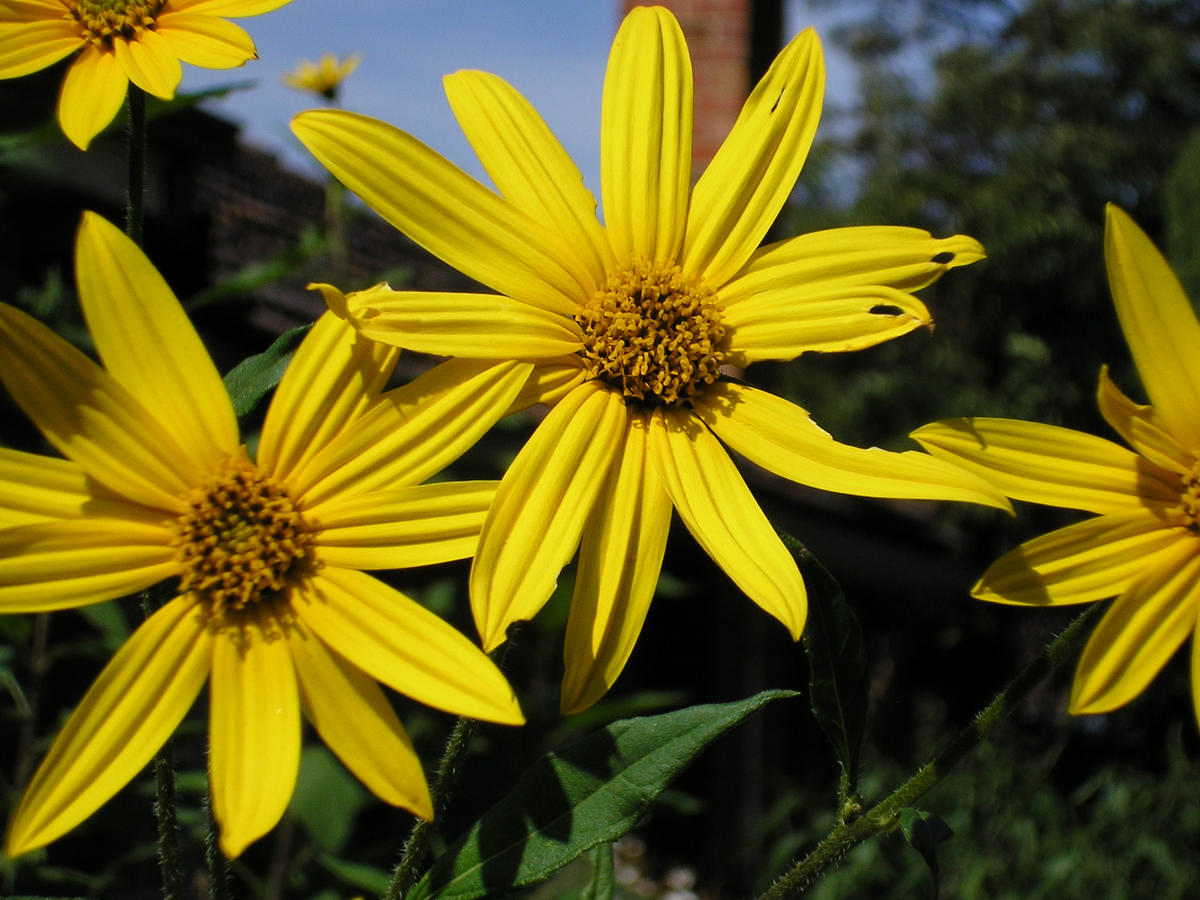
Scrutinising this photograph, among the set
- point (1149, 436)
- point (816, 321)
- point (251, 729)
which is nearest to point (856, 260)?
point (816, 321)

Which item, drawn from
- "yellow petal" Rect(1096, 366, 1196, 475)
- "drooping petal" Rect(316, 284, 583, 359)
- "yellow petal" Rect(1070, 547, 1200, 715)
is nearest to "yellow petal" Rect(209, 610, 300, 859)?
"drooping petal" Rect(316, 284, 583, 359)

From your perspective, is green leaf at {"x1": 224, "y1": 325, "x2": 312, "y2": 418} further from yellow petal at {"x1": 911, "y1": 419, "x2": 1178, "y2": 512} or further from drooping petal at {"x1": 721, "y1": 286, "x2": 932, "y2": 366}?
yellow petal at {"x1": 911, "y1": 419, "x2": 1178, "y2": 512}

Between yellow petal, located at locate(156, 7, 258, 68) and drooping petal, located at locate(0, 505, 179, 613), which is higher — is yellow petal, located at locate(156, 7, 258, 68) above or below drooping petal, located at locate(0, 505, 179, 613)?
above

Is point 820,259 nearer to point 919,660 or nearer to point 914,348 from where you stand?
point 914,348

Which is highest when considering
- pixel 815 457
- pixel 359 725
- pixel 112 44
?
pixel 112 44

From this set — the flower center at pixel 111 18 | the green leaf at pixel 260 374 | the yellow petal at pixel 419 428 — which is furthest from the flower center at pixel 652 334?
the flower center at pixel 111 18

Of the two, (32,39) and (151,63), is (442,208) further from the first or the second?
(32,39)

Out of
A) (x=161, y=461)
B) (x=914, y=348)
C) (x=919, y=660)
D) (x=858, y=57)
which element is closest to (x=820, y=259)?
(x=161, y=461)
